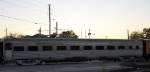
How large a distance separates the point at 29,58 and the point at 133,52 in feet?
51.4

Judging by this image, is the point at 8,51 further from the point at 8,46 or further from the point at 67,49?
the point at 67,49

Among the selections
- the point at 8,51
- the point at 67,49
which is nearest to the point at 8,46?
the point at 8,51

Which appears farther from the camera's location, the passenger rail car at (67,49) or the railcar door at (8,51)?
the passenger rail car at (67,49)

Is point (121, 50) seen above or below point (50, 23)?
below

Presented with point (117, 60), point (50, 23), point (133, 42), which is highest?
point (50, 23)

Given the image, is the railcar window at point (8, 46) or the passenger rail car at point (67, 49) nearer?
the railcar window at point (8, 46)

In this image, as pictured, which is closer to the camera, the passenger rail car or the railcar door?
the railcar door

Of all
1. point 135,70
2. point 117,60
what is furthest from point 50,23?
point 135,70

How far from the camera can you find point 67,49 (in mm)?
34688

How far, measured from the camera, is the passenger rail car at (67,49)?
32438 mm

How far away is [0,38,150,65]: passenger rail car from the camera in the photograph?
3244 cm

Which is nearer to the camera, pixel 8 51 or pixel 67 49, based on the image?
pixel 8 51

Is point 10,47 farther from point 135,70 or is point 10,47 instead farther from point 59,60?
point 135,70

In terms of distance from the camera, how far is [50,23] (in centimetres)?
5891
